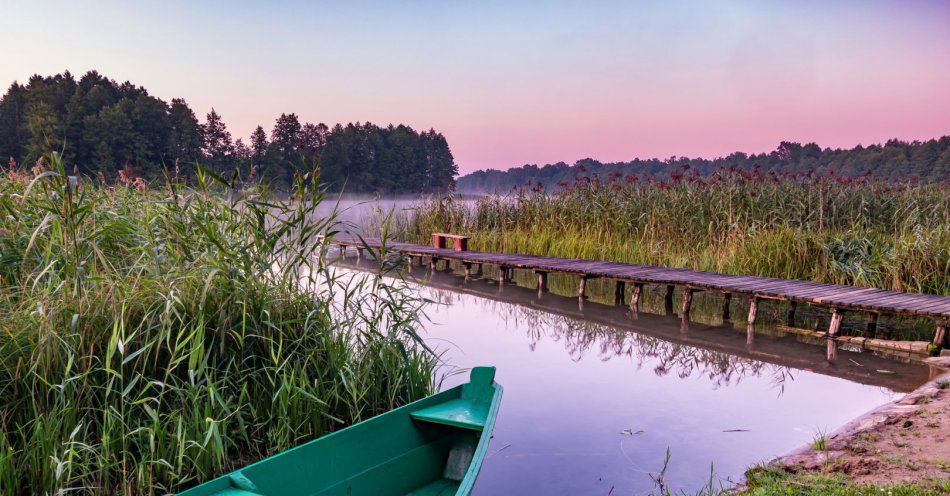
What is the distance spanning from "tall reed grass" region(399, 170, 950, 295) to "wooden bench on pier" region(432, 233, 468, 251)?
81 cm

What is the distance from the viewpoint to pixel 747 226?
10.8 m

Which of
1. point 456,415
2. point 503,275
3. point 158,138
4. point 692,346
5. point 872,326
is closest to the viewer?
point 456,415

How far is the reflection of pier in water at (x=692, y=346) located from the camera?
6314 millimetres

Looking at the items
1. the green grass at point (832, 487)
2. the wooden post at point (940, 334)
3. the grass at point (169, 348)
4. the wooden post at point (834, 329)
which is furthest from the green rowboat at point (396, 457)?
the wooden post at point (940, 334)

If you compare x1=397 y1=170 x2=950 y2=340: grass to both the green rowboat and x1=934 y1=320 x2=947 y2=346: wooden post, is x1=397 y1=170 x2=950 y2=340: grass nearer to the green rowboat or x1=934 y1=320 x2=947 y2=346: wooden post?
x1=934 y1=320 x2=947 y2=346: wooden post

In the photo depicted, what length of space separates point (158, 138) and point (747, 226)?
36.2 meters

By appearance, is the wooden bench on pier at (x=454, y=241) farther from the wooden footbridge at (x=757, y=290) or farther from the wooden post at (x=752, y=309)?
the wooden post at (x=752, y=309)

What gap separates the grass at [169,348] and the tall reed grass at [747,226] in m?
6.74

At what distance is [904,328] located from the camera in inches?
309

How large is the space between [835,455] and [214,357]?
3.75 meters

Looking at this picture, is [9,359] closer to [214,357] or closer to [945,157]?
[214,357]

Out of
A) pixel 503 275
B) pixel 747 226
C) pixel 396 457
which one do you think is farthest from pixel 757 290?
pixel 396 457

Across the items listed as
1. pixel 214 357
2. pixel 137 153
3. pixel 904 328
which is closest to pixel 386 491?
pixel 214 357

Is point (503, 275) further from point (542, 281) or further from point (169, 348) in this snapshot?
point (169, 348)
